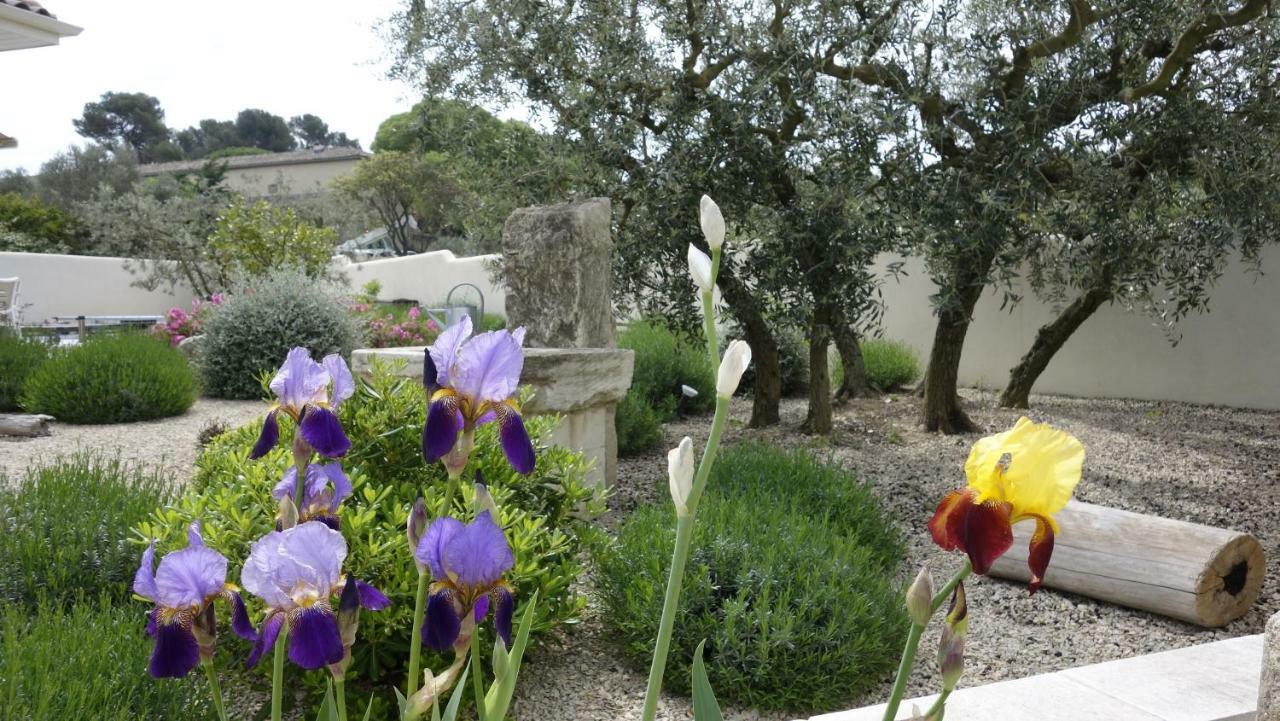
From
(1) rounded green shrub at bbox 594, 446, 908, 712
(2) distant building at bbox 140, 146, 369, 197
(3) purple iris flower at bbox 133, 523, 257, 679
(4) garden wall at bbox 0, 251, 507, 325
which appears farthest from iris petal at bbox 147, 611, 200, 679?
(2) distant building at bbox 140, 146, 369, 197

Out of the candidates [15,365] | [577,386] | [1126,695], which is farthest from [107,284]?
[1126,695]

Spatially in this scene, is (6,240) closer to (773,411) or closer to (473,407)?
(773,411)

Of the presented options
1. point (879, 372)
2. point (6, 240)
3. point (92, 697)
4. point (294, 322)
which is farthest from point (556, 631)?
point (6, 240)

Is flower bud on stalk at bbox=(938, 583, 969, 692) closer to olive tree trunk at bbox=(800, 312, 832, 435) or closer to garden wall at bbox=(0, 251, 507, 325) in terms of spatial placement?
olive tree trunk at bbox=(800, 312, 832, 435)

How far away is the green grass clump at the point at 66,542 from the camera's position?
9.32ft

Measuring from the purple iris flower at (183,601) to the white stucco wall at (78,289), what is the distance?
16104 mm

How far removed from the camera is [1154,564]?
3.61 m

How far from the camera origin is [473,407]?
915 mm

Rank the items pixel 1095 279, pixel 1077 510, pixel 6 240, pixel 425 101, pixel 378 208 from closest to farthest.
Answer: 1. pixel 1077 510
2. pixel 1095 279
3. pixel 425 101
4. pixel 6 240
5. pixel 378 208

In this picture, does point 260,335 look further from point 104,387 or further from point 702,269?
point 702,269

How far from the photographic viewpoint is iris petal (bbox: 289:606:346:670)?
84cm

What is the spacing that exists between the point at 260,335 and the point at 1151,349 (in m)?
8.21

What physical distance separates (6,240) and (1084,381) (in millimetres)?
20514

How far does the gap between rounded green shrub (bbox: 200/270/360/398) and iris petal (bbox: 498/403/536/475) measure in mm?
7811
